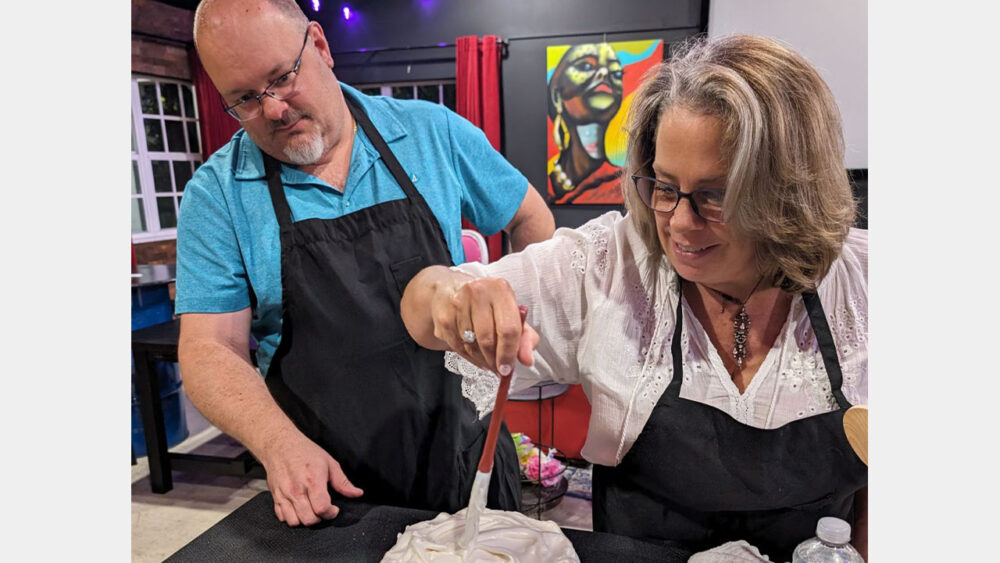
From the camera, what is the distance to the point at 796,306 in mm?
836

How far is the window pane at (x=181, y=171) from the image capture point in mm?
1068

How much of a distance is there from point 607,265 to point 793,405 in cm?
32

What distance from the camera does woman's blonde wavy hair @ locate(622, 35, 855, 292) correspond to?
666 mm

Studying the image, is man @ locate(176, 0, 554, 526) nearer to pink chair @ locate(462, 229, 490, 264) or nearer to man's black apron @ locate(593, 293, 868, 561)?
man's black apron @ locate(593, 293, 868, 561)

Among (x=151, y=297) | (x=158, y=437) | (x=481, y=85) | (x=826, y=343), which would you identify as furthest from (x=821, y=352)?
(x=151, y=297)

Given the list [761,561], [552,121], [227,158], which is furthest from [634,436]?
[552,121]

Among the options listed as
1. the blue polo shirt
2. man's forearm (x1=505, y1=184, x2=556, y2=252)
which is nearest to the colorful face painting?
man's forearm (x1=505, y1=184, x2=556, y2=252)

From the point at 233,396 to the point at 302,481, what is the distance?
184mm

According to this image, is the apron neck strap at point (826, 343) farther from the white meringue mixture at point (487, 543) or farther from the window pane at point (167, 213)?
the window pane at point (167, 213)

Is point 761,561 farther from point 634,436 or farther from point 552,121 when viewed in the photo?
point 552,121

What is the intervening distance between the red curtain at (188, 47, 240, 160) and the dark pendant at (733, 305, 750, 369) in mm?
817

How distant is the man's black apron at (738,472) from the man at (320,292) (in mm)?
315

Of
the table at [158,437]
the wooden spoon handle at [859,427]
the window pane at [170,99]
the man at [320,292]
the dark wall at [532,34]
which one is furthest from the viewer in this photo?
the table at [158,437]

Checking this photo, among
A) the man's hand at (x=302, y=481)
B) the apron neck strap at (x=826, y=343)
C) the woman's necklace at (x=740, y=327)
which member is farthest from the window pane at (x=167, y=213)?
the apron neck strap at (x=826, y=343)
